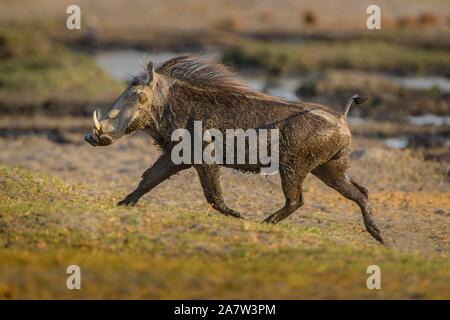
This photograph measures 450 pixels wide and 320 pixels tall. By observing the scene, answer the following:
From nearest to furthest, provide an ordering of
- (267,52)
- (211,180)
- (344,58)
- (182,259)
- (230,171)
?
(182,259), (211,180), (230,171), (344,58), (267,52)

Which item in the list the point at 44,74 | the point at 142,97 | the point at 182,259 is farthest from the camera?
the point at 44,74

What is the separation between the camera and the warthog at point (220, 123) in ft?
32.0

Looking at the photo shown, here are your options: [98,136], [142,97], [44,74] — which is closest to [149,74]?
[142,97]

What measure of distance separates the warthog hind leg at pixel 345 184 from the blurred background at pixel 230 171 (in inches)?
9.3

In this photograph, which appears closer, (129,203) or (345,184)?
(129,203)

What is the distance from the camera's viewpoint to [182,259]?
839 centimetres

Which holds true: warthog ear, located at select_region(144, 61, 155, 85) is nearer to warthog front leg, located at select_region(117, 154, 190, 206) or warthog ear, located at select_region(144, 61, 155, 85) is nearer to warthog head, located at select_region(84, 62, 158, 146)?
warthog head, located at select_region(84, 62, 158, 146)


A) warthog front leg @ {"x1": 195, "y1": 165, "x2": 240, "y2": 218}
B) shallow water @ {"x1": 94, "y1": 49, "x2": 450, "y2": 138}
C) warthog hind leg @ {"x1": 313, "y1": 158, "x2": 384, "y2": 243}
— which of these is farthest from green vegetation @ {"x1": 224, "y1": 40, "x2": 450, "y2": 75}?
warthog front leg @ {"x1": 195, "y1": 165, "x2": 240, "y2": 218}

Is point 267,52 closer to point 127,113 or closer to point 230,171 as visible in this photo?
point 230,171

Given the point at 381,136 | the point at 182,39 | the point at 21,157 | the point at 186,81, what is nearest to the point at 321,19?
the point at 182,39

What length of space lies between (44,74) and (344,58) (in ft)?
29.4

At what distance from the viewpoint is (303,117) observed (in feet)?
32.0

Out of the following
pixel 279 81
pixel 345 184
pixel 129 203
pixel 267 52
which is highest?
pixel 267 52

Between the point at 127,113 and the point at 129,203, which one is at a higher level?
the point at 127,113
